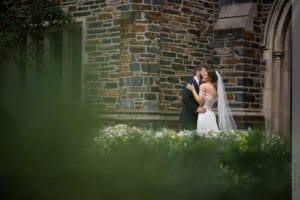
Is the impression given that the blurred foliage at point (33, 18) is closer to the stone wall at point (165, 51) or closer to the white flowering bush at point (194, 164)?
the stone wall at point (165, 51)

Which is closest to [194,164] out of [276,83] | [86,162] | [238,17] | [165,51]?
[86,162]

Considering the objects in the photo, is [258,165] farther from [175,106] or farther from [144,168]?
[175,106]

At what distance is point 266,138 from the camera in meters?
2.08

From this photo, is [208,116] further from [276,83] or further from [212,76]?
[276,83]

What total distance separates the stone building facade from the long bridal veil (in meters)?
0.12

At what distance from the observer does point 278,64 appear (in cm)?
1099

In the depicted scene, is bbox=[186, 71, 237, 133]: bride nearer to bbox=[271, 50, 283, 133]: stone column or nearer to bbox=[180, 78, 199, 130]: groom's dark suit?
bbox=[180, 78, 199, 130]: groom's dark suit

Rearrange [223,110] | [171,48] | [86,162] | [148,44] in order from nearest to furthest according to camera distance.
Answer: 1. [86,162]
2. [148,44]
3. [223,110]
4. [171,48]

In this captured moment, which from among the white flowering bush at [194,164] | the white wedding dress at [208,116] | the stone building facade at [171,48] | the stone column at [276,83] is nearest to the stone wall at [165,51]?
the stone building facade at [171,48]

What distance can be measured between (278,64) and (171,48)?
1.90m

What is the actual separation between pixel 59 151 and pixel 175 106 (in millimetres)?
9373

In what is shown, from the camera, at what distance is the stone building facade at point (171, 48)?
10.3 meters

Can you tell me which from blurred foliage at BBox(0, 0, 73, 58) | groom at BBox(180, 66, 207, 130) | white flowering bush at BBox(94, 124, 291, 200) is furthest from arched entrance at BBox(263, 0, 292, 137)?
white flowering bush at BBox(94, 124, 291, 200)

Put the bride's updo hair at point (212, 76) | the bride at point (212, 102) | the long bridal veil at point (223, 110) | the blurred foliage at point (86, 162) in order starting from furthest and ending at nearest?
the bride's updo hair at point (212, 76) → the long bridal veil at point (223, 110) → the bride at point (212, 102) → the blurred foliage at point (86, 162)
